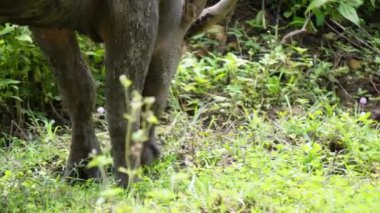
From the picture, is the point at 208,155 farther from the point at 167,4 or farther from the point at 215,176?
the point at 167,4

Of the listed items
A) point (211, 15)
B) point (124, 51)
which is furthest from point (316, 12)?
point (124, 51)

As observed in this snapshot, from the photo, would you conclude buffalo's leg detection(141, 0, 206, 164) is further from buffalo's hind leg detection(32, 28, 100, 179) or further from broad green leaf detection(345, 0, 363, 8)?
broad green leaf detection(345, 0, 363, 8)

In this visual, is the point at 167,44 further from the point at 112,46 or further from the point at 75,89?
the point at 75,89

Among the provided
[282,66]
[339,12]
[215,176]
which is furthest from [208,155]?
[339,12]

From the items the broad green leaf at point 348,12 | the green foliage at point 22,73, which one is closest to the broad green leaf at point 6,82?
the green foliage at point 22,73

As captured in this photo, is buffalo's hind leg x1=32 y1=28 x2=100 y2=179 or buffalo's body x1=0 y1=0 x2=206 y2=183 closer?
buffalo's body x1=0 y1=0 x2=206 y2=183

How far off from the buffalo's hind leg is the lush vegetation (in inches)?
7.1

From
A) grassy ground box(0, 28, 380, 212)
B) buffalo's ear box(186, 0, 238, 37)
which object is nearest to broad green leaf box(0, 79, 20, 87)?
grassy ground box(0, 28, 380, 212)

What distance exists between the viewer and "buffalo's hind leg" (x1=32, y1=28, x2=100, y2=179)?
14.5 ft

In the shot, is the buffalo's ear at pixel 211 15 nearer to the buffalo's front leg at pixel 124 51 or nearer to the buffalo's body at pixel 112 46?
the buffalo's body at pixel 112 46

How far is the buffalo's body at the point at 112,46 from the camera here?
3838mm

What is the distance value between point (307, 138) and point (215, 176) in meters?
1.17

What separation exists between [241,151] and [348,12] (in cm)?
250

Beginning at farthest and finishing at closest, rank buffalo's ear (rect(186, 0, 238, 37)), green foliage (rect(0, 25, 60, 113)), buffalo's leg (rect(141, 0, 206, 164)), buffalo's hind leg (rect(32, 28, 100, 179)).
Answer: green foliage (rect(0, 25, 60, 113)), buffalo's ear (rect(186, 0, 238, 37)), buffalo's hind leg (rect(32, 28, 100, 179)), buffalo's leg (rect(141, 0, 206, 164))
